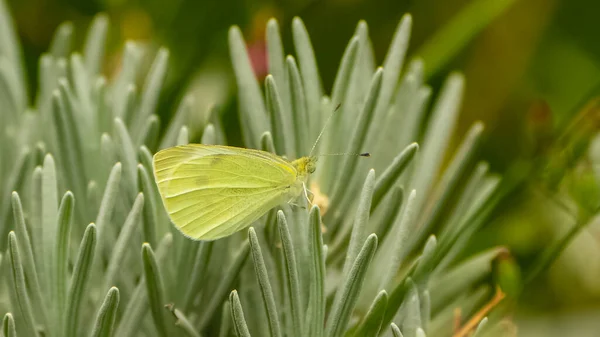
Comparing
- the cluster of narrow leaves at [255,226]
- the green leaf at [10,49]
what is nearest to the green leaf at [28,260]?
the cluster of narrow leaves at [255,226]

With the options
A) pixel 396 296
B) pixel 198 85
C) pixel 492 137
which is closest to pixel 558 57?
pixel 492 137

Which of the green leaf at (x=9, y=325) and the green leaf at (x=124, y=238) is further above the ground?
the green leaf at (x=124, y=238)

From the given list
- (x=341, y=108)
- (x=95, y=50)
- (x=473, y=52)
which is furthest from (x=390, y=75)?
(x=473, y=52)

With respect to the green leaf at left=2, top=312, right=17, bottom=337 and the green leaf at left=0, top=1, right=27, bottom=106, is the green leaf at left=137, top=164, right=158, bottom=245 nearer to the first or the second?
the green leaf at left=2, top=312, right=17, bottom=337

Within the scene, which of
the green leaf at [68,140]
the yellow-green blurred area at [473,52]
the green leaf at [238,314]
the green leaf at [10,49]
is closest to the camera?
the green leaf at [238,314]

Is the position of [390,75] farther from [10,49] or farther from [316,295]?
[10,49]

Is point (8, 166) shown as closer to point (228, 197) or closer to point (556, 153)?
point (228, 197)

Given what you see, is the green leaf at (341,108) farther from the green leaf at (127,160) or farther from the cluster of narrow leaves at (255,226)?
the green leaf at (127,160)
